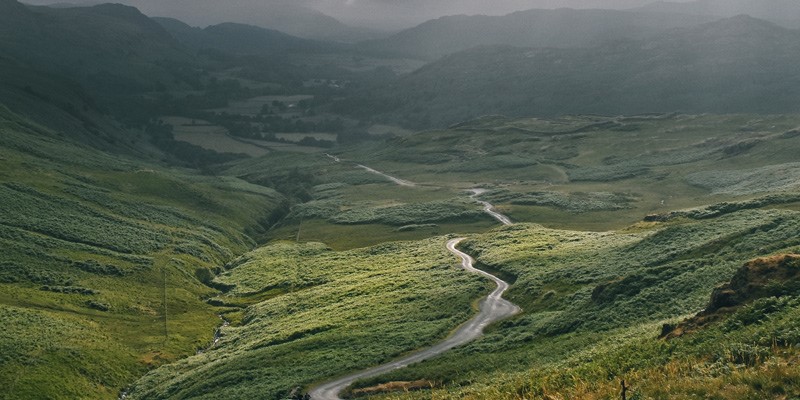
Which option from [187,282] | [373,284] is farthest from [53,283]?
[373,284]

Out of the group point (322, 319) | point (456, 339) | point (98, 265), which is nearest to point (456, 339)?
point (456, 339)

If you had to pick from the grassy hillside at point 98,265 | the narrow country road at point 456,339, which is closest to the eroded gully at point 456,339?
the narrow country road at point 456,339

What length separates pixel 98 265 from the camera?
110 meters

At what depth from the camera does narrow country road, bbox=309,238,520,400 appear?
54094 millimetres

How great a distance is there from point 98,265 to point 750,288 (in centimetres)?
9404

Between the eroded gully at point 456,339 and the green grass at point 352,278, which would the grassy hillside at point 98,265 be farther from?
the eroded gully at point 456,339

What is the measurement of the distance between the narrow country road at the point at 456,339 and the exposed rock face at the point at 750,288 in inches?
894

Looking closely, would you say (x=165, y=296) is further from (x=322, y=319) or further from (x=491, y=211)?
(x=491, y=211)

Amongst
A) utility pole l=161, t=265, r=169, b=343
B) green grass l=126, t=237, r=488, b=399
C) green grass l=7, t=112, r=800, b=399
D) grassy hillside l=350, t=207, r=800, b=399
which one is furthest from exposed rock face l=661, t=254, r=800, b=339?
utility pole l=161, t=265, r=169, b=343

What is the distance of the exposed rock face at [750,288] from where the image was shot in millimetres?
40031

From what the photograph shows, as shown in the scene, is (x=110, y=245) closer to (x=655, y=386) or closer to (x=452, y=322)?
(x=452, y=322)

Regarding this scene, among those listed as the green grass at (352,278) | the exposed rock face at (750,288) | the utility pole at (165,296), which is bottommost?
the utility pole at (165,296)

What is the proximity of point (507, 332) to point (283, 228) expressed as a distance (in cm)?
11760

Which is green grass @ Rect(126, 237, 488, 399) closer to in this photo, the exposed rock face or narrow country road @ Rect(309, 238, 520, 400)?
narrow country road @ Rect(309, 238, 520, 400)
